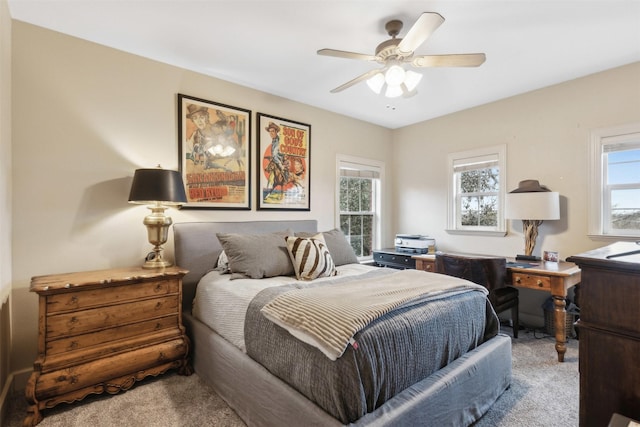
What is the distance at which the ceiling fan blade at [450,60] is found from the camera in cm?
195

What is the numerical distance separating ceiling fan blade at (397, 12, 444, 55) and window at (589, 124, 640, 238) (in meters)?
2.37

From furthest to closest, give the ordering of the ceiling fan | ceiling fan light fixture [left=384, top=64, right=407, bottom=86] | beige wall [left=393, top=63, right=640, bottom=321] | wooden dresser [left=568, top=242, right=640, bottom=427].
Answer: beige wall [left=393, top=63, right=640, bottom=321] → ceiling fan light fixture [left=384, top=64, right=407, bottom=86] → the ceiling fan → wooden dresser [left=568, top=242, right=640, bottom=427]

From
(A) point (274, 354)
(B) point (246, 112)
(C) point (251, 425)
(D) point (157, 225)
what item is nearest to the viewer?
(A) point (274, 354)

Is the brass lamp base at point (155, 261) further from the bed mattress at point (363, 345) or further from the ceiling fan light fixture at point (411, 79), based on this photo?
the ceiling fan light fixture at point (411, 79)

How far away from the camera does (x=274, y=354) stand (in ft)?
5.04

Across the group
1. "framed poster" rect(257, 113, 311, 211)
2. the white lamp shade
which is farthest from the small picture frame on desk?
"framed poster" rect(257, 113, 311, 211)

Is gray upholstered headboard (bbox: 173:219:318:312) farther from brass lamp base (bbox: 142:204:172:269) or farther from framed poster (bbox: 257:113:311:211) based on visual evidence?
framed poster (bbox: 257:113:311:211)

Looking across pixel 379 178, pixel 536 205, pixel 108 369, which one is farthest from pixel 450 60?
pixel 108 369

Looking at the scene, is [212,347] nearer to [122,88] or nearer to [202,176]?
[202,176]

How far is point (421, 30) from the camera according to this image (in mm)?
1683

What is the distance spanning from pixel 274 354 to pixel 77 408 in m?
1.41

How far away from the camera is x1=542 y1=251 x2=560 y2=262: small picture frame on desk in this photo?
9.70 ft

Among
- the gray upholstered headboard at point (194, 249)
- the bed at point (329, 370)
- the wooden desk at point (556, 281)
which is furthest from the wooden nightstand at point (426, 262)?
the gray upholstered headboard at point (194, 249)

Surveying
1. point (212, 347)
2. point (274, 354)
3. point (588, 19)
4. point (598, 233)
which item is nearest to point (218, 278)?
point (212, 347)
